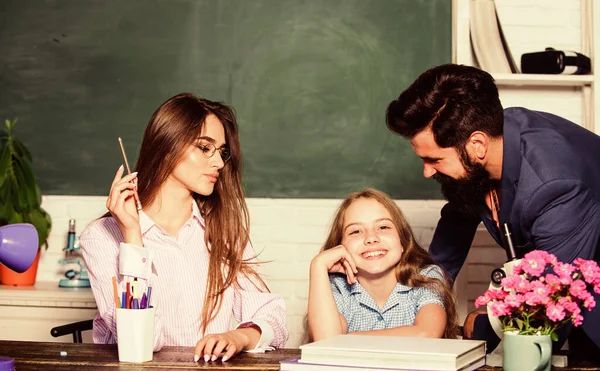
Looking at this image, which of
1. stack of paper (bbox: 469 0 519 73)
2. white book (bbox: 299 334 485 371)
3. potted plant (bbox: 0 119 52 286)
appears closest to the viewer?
white book (bbox: 299 334 485 371)

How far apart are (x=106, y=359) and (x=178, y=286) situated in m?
0.59

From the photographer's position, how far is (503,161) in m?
1.97

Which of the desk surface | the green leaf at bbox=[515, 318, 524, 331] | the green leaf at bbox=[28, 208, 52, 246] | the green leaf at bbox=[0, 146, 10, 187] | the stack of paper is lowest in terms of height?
the desk surface

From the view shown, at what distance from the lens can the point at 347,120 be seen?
11.0ft

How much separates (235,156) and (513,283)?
3.71ft

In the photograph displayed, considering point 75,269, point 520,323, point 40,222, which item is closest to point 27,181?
point 40,222

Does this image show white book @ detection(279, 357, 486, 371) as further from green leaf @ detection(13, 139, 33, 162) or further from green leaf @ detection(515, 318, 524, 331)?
green leaf @ detection(13, 139, 33, 162)

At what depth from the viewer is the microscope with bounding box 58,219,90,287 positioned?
3254mm

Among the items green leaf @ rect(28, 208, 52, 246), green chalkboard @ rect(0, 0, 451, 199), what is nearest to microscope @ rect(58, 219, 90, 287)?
green leaf @ rect(28, 208, 52, 246)

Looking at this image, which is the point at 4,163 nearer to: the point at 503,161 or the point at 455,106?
the point at 455,106

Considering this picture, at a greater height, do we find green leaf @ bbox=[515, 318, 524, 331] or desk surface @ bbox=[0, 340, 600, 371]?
green leaf @ bbox=[515, 318, 524, 331]

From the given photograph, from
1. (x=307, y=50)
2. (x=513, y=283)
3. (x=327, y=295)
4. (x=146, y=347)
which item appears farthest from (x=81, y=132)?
(x=513, y=283)

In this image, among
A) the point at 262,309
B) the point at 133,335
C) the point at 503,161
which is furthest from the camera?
the point at 262,309

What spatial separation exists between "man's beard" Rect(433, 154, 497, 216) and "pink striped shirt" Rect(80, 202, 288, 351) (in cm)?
58
